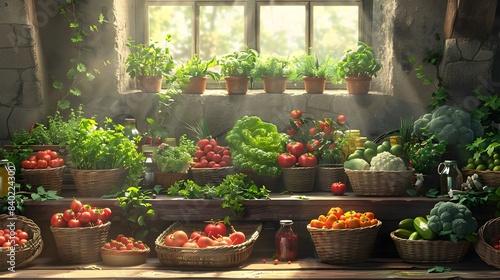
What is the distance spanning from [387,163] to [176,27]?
2.68 meters

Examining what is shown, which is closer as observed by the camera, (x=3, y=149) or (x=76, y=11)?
(x=3, y=149)

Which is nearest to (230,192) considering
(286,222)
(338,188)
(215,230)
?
(215,230)

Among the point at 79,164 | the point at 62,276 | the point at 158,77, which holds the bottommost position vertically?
the point at 62,276

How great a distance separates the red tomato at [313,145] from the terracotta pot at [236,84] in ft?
3.26

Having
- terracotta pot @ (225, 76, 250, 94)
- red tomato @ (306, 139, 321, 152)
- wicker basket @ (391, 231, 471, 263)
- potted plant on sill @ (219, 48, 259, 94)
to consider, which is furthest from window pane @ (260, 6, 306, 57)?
wicker basket @ (391, 231, 471, 263)

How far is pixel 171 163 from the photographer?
6977mm

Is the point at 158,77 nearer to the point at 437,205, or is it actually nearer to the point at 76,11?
the point at 76,11

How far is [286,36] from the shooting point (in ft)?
27.2

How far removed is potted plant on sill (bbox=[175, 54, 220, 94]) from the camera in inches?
307

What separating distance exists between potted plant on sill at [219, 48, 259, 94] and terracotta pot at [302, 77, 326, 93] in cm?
51

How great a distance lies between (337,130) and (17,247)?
2.78 meters

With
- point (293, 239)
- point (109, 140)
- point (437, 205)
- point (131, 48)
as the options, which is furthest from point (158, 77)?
point (437, 205)

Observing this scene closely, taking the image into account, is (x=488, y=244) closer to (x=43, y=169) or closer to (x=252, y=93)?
(x=252, y=93)

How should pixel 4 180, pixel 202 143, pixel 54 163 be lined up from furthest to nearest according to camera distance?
pixel 202 143 → pixel 54 163 → pixel 4 180
